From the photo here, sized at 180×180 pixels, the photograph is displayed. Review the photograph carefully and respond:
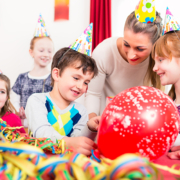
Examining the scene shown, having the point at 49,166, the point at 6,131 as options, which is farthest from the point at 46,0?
the point at 49,166

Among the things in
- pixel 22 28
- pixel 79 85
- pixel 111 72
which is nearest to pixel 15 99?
pixel 22 28

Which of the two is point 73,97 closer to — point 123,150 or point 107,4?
point 123,150

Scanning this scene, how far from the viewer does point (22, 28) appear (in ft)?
8.53

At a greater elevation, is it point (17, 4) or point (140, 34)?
point (17, 4)

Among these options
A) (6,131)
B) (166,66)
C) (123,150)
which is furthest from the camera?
(166,66)

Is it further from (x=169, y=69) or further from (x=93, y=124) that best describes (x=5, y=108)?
(x=169, y=69)

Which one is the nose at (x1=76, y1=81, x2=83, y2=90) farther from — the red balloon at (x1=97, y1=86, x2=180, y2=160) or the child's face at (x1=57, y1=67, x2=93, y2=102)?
the red balloon at (x1=97, y1=86, x2=180, y2=160)

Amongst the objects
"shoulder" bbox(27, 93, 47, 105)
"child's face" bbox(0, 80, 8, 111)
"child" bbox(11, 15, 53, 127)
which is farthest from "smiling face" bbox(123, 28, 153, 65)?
"child" bbox(11, 15, 53, 127)

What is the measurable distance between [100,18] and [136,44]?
5.05ft

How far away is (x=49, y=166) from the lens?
319mm

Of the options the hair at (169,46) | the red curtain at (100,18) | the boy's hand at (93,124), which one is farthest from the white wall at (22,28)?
the boy's hand at (93,124)

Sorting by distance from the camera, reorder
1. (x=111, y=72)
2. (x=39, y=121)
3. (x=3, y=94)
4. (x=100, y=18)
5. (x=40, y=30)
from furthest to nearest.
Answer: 1. (x=100, y=18)
2. (x=40, y=30)
3. (x=111, y=72)
4. (x=3, y=94)
5. (x=39, y=121)

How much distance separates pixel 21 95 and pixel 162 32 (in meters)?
1.54

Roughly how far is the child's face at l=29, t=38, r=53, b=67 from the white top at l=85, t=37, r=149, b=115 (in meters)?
0.90
